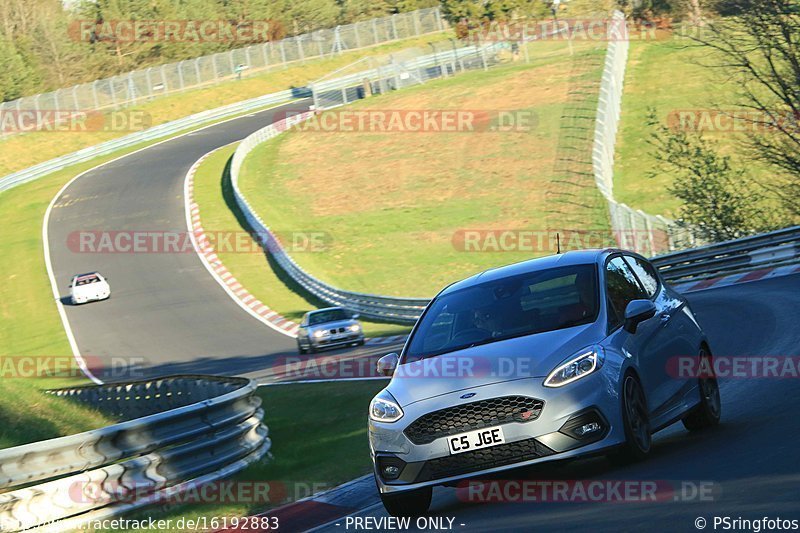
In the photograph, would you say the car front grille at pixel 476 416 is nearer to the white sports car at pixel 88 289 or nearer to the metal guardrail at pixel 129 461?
the metal guardrail at pixel 129 461

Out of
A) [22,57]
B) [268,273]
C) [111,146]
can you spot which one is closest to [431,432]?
[268,273]

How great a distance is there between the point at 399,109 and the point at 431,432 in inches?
2225

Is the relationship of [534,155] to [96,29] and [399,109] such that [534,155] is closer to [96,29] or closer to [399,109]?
[399,109]

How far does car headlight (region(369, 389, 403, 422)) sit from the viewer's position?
7988 millimetres

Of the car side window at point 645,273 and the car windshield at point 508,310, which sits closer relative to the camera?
the car windshield at point 508,310

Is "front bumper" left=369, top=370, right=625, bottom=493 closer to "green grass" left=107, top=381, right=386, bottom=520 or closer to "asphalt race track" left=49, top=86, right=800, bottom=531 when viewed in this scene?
"asphalt race track" left=49, top=86, right=800, bottom=531

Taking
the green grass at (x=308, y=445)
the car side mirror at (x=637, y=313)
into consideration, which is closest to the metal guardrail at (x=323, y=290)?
the green grass at (x=308, y=445)

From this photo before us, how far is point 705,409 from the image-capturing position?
942 centimetres

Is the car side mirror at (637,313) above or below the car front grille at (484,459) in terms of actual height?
above

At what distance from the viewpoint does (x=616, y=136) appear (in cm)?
5025

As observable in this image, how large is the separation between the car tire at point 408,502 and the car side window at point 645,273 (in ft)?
8.83

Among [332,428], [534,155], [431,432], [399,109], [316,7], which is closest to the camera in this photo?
[431,432]

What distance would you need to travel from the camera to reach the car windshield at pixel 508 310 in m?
8.54

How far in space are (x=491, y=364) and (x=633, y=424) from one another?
41.6 inches
